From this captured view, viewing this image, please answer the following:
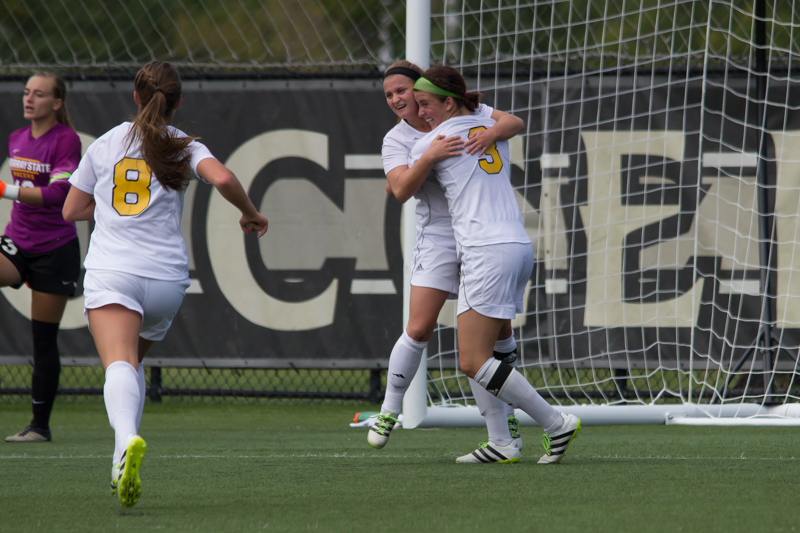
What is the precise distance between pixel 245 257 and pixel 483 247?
346 centimetres

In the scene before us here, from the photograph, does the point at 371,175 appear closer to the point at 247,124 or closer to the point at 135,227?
the point at 247,124

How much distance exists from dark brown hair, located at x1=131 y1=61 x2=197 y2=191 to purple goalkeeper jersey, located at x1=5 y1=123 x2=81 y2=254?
1884mm

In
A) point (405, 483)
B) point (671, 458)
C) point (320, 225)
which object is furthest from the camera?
point (320, 225)

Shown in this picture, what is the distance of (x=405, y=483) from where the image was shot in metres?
3.29

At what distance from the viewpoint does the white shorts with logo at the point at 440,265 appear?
152 inches

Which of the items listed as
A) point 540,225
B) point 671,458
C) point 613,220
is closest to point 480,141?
point 671,458

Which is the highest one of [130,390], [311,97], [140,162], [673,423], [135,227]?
[311,97]

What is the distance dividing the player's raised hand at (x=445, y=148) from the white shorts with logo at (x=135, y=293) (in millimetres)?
1118

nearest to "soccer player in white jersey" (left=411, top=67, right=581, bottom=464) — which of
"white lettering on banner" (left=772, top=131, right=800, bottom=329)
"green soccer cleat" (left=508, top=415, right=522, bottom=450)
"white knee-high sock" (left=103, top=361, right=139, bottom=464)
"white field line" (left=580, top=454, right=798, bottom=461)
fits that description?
"green soccer cleat" (left=508, top=415, right=522, bottom=450)

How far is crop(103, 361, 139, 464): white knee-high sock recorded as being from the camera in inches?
108

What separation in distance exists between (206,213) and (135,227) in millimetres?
3811

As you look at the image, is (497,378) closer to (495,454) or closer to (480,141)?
(495,454)

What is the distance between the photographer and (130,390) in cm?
282

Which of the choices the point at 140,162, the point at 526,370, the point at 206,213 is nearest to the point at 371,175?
the point at 206,213
